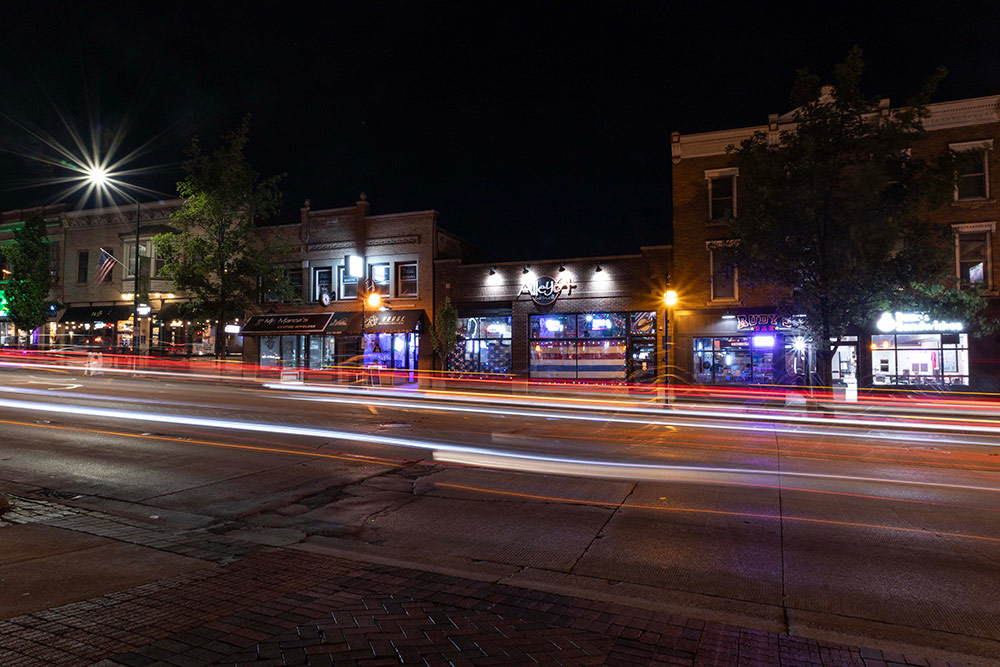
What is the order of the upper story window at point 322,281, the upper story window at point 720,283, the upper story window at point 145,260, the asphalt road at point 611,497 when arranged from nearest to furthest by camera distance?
1. the asphalt road at point 611,497
2. the upper story window at point 720,283
3. the upper story window at point 322,281
4. the upper story window at point 145,260

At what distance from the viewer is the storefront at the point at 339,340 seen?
1249 inches

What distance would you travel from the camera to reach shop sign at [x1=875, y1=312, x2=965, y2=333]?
23.5 metres

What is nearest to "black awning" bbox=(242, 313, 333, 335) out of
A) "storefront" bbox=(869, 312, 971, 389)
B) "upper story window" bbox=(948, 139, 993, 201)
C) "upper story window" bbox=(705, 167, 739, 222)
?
"upper story window" bbox=(705, 167, 739, 222)

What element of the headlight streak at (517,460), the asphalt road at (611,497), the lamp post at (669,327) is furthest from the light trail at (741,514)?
the lamp post at (669,327)

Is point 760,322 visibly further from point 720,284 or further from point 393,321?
point 393,321

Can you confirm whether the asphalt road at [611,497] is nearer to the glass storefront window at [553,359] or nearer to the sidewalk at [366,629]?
the sidewalk at [366,629]

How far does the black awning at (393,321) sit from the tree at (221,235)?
4.66 metres

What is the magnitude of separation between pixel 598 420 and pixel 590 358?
12428 millimetres

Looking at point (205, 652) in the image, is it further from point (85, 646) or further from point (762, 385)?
point (762, 385)

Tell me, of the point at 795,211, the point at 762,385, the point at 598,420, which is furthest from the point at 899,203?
the point at 598,420

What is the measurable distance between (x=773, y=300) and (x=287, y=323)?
80.3 ft

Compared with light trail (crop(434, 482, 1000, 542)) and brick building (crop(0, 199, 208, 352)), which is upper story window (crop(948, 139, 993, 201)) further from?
brick building (crop(0, 199, 208, 352))

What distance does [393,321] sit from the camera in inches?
1246

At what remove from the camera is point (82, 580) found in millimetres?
5117
